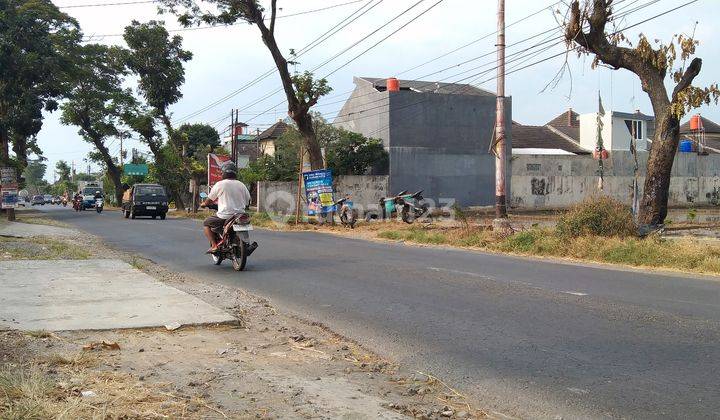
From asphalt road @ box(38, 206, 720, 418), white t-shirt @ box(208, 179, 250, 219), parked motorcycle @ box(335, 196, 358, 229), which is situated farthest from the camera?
parked motorcycle @ box(335, 196, 358, 229)

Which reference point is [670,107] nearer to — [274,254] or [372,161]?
[274,254]

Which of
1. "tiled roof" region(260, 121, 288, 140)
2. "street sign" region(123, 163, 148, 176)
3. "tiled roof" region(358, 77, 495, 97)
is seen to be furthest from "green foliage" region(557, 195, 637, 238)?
"street sign" region(123, 163, 148, 176)

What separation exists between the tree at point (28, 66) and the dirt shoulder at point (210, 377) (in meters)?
36.2

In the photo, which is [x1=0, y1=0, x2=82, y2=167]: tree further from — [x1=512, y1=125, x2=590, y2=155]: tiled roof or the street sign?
[x1=512, y1=125, x2=590, y2=155]: tiled roof

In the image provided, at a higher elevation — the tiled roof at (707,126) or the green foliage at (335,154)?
the tiled roof at (707,126)

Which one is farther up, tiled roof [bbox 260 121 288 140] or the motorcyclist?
tiled roof [bbox 260 121 288 140]

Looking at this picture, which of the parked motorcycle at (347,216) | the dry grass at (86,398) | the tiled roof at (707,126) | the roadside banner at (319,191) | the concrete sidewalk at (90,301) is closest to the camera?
the dry grass at (86,398)

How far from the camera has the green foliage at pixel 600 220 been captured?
14.2 metres

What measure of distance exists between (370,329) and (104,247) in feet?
36.8

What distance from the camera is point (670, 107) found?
50.8ft

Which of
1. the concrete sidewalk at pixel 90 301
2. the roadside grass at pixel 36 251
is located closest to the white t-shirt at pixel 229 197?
the concrete sidewalk at pixel 90 301

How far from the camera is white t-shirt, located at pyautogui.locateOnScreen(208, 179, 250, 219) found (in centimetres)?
1131

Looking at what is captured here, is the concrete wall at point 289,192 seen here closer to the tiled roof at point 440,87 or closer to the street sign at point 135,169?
the tiled roof at point 440,87

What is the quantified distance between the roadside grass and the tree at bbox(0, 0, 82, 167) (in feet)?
83.3
